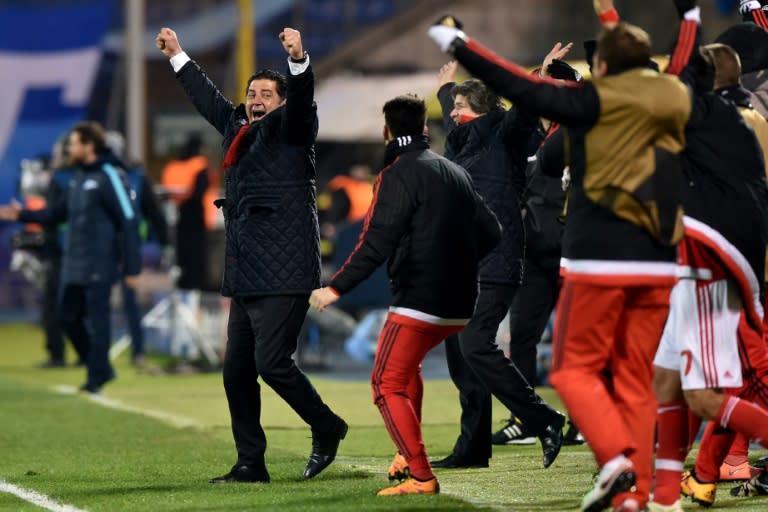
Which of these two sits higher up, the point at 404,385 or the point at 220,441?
the point at 404,385

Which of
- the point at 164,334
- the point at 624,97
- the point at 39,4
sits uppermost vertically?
the point at 39,4

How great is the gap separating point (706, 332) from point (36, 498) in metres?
3.39

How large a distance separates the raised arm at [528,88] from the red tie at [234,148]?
2.13m

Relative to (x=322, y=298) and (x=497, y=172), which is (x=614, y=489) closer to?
(x=322, y=298)

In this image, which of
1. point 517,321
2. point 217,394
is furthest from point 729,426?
point 217,394

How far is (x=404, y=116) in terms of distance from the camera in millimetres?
8633

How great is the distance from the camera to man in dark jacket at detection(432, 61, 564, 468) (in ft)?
32.1

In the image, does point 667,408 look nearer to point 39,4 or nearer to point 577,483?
point 577,483

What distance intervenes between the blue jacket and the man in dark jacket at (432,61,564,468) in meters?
Answer: 5.78

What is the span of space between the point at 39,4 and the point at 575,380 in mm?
25530

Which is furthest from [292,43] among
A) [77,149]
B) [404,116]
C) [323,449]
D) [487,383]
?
[77,149]

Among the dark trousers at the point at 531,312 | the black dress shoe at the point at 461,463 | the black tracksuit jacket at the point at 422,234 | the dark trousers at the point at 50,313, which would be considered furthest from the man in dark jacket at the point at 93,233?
the black tracksuit jacket at the point at 422,234

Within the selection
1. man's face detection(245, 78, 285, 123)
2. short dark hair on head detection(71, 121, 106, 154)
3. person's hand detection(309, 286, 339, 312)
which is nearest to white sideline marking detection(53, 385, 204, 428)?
short dark hair on head detection(71, 121, 106, 154)

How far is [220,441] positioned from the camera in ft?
38.6
